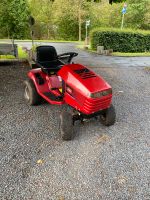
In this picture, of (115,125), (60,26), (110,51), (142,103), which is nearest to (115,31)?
(110,51)

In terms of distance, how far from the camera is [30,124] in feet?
12.4

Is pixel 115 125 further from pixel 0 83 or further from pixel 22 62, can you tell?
pixel 22 62

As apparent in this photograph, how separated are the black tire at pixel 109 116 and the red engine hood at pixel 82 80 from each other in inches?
20.8

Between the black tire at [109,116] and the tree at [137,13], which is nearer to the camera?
the black tire at [109,116]

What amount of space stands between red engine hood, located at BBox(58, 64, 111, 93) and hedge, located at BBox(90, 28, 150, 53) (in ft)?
35.3

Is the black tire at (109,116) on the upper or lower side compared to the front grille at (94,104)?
lower

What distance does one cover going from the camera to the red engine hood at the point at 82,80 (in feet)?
10.1

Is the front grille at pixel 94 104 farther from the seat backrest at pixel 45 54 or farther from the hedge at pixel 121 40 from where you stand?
the hedge at pixel 121 40

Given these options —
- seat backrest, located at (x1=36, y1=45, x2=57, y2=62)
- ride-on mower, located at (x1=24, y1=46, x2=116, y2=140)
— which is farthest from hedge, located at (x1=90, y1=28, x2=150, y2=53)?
ride-on mower, located at (x1=24, y1=46, x2=116, y2=140)

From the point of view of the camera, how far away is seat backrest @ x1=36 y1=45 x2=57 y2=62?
175 inches

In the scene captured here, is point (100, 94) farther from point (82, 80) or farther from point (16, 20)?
point (16, 20)

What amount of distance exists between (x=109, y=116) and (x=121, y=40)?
38.4ft

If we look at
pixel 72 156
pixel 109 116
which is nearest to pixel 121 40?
pixel 109 116

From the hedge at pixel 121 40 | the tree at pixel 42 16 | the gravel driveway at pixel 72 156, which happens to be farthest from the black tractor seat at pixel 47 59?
the tree at pixel 42 16
